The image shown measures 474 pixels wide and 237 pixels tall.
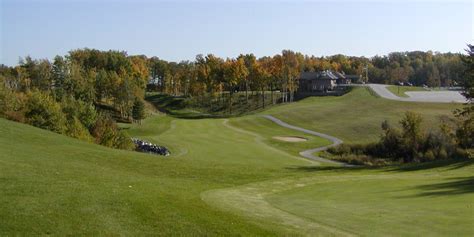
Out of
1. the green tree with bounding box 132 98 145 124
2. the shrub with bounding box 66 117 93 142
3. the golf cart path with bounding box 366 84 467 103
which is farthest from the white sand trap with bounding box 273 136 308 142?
the green tree with bounding box 132 98 145 124

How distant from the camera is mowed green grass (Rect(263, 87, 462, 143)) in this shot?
2783 inches

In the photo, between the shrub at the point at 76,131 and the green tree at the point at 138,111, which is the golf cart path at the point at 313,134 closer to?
the green tree at the point at 138,111

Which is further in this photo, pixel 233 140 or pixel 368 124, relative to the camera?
pixel 368 124

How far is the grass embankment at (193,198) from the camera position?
523 inches

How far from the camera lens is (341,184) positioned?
1015 inches

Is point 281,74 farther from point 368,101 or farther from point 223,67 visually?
point 368,101

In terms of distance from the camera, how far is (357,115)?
84.3m

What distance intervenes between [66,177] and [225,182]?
9451 millimetres

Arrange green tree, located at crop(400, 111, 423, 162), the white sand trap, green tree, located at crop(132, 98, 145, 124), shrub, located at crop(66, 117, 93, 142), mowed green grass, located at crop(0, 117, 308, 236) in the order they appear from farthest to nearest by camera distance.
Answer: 1. green tree, located at crop(132, 98, 145, 124)
2. the white sand trap
3. green tree, located at crop(400, 111, 423, 162)
4. shrub, located at crop(66, 117, 93, 142)
5. mowed green grass, located at crop(0, 117, 308, 236)

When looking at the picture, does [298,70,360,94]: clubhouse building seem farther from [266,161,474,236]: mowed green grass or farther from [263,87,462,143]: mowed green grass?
[266,161,474,236]: mowed green grass

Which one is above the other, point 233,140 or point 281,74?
point 281,74

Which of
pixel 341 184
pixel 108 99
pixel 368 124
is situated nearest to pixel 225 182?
pixel 341 184

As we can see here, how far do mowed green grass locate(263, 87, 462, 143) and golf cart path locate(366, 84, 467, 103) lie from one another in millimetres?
4136

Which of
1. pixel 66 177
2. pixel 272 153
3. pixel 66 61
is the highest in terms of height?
pixel 66 61
